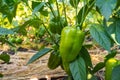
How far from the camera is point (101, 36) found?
4.44 feet

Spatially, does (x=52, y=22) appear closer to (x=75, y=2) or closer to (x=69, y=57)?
(x=75, y=2)

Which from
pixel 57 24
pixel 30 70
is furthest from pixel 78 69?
pixel 30 70

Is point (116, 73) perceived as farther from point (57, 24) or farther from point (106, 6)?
point (57, 24)

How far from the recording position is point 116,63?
1483 millimetres

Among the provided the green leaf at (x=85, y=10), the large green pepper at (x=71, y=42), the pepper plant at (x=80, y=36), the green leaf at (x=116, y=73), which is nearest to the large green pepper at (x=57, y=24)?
the pepper plant at (x=80, y=36)

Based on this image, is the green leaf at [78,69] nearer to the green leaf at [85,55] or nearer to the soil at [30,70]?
the green leaf at [85,55]

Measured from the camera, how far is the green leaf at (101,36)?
4.35 feet

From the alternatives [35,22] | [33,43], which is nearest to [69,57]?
[35,22]

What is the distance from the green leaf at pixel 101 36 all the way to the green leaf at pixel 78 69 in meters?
0.16

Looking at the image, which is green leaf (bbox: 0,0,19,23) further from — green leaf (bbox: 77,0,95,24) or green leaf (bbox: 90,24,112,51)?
green leaf (bbox: 90,24,112,51)

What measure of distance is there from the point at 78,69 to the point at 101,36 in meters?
0.18

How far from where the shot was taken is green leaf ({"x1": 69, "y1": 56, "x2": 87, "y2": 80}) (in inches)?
55.8

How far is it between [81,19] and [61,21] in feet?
0.51

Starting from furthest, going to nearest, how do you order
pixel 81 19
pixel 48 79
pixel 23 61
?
1. pixel 23 61
2. pixel 48 79
3. pixel 81 19
